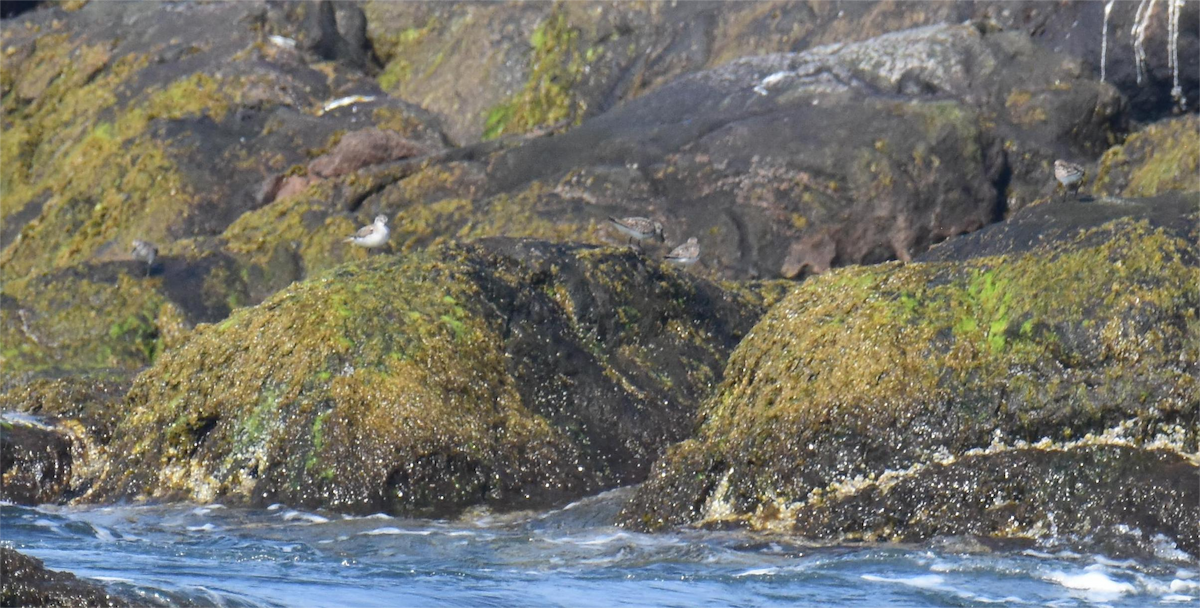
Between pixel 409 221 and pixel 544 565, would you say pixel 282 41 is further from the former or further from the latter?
pixel 544 565

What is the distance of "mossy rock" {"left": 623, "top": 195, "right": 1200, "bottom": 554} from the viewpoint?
6.53 metres

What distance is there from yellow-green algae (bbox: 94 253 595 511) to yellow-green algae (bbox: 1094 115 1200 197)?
232 inches

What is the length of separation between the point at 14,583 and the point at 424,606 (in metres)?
Result: 1.98

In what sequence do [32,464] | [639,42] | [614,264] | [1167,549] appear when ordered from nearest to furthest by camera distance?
[1167,549]
[32,464]
[614,264]
[639,42]

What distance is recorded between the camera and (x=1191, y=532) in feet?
19.8

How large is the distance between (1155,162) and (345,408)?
7345mm

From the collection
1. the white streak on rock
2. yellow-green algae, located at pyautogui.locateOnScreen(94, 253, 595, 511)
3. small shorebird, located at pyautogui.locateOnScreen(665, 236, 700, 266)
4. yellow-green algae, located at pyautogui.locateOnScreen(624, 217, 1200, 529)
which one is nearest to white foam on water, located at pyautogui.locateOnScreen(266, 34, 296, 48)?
small shorebird, located at pyautogui.locateOnScreen(665, 236, 700, 266)

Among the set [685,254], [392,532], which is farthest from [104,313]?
[392,532]

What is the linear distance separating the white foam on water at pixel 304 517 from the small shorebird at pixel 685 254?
4.35 m

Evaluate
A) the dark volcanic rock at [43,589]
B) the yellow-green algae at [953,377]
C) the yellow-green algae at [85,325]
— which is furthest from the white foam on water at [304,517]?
the yellow-green algae at [85,325]

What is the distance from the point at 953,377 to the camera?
269 inches

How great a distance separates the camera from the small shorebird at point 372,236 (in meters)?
12.4

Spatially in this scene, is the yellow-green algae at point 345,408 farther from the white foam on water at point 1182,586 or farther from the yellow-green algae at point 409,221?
the yellow-green algae at point 409,221

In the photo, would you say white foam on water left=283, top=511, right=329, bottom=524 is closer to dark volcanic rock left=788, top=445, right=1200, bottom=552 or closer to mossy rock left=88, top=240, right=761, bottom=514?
mossy rock left=88, top=240, right=761, bottom=514
